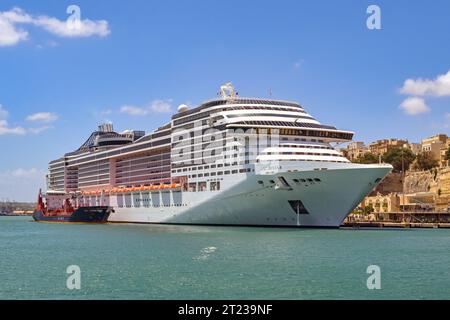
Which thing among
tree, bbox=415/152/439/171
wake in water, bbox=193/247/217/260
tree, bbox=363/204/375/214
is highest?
tree, bbox=415/152/439/171

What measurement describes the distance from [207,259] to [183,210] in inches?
1330

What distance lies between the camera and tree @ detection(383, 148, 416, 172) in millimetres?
142500

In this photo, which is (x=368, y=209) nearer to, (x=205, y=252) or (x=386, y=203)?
(x=386, y=203)

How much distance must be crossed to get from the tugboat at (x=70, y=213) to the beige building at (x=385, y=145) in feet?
279

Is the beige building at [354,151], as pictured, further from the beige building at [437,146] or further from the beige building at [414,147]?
the beige building at [437,146]

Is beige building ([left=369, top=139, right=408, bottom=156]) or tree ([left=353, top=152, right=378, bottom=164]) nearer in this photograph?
tree ([left=353, top=152, right=378, bottom=164])

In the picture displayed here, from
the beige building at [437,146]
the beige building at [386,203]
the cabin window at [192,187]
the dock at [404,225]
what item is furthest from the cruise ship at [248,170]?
the beige building at [437,146]

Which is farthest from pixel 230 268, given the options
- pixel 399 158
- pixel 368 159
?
pixel 399 158

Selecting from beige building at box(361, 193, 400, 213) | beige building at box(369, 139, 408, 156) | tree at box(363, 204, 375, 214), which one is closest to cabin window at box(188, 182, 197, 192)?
tree at box(363, 204, 375, 214)

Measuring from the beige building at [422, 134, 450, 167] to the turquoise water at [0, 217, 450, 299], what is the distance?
10262 cm

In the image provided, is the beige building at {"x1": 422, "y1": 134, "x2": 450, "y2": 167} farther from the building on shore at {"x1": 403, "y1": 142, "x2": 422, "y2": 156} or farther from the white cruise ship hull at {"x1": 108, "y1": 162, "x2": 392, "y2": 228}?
the white cruise ship hull at {"x1": 108, "y1": 162, "x2": 392, "y2": 228}

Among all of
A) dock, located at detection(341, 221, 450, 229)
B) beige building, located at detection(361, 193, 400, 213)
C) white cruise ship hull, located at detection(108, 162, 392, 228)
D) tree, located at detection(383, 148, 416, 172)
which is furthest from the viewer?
tree, located at detection(383, 148, 416, 172)

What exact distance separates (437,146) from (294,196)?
106 meters
